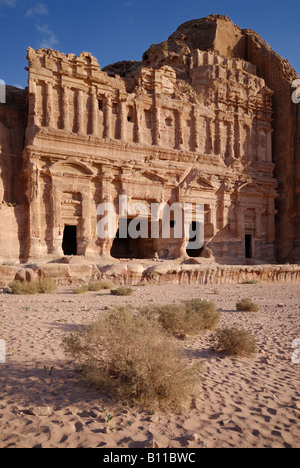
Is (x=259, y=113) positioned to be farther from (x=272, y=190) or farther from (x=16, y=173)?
(x=16, y=173)

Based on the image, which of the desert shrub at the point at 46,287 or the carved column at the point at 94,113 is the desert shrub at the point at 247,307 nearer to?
the desert shrub at the point at 46,287

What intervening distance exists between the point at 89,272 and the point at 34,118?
1104cm

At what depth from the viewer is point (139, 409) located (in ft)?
10.8

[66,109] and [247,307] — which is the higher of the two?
[66,109]

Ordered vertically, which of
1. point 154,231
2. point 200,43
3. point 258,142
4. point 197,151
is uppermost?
point 200,43

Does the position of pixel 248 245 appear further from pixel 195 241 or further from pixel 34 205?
pixel 34 205

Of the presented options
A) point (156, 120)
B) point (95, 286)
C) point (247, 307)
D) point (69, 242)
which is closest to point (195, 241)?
point (156, 120)

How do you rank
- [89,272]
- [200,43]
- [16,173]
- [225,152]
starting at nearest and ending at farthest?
[89,272]
[16,173]
[225,152]
[200,43]

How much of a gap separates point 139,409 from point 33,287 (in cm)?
881

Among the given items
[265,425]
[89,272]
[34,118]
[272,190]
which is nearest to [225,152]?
[272,190]

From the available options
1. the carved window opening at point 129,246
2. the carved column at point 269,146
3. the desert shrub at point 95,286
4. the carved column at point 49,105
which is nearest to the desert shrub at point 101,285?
the desert shrub at point 95,286

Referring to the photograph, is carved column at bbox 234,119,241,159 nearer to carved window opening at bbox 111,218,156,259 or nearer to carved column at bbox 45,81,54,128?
carved window opening at bbox 111,218,156,259

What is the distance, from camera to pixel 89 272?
43.9ft

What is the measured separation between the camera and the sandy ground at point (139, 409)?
9.19 feet
